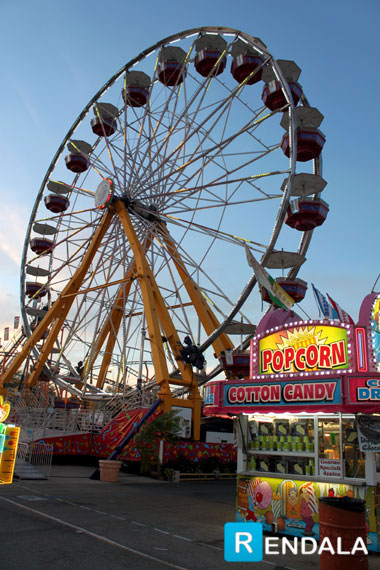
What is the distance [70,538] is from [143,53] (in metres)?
22.5

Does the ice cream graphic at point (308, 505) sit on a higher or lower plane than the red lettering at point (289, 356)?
lower

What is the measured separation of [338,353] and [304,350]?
72cm

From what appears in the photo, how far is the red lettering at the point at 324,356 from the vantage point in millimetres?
8892

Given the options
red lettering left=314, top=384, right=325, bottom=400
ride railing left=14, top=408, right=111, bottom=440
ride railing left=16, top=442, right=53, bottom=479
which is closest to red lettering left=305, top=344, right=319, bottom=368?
red lettering left=314, top=384, right=325, bottom=400

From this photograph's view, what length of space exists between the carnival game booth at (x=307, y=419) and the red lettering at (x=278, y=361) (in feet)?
0.07

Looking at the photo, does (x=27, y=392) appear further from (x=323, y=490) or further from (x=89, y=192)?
(x=323, y=490)

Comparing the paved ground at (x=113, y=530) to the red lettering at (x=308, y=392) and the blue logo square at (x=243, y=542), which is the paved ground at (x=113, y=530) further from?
the red lettering at (x=308, y=392)

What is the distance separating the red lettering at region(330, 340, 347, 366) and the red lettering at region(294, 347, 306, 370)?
0.62 metres

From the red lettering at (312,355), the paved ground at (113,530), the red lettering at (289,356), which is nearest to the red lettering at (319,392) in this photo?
the red lettering at (312,355)

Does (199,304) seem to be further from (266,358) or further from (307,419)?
(307,419)

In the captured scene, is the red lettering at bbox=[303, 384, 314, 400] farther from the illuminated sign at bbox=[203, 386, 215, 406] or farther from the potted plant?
the potted plant

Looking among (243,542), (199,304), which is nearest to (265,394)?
(243,542)

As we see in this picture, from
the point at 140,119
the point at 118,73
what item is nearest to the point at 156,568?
the point at 140,119

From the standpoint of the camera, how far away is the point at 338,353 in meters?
8.78
